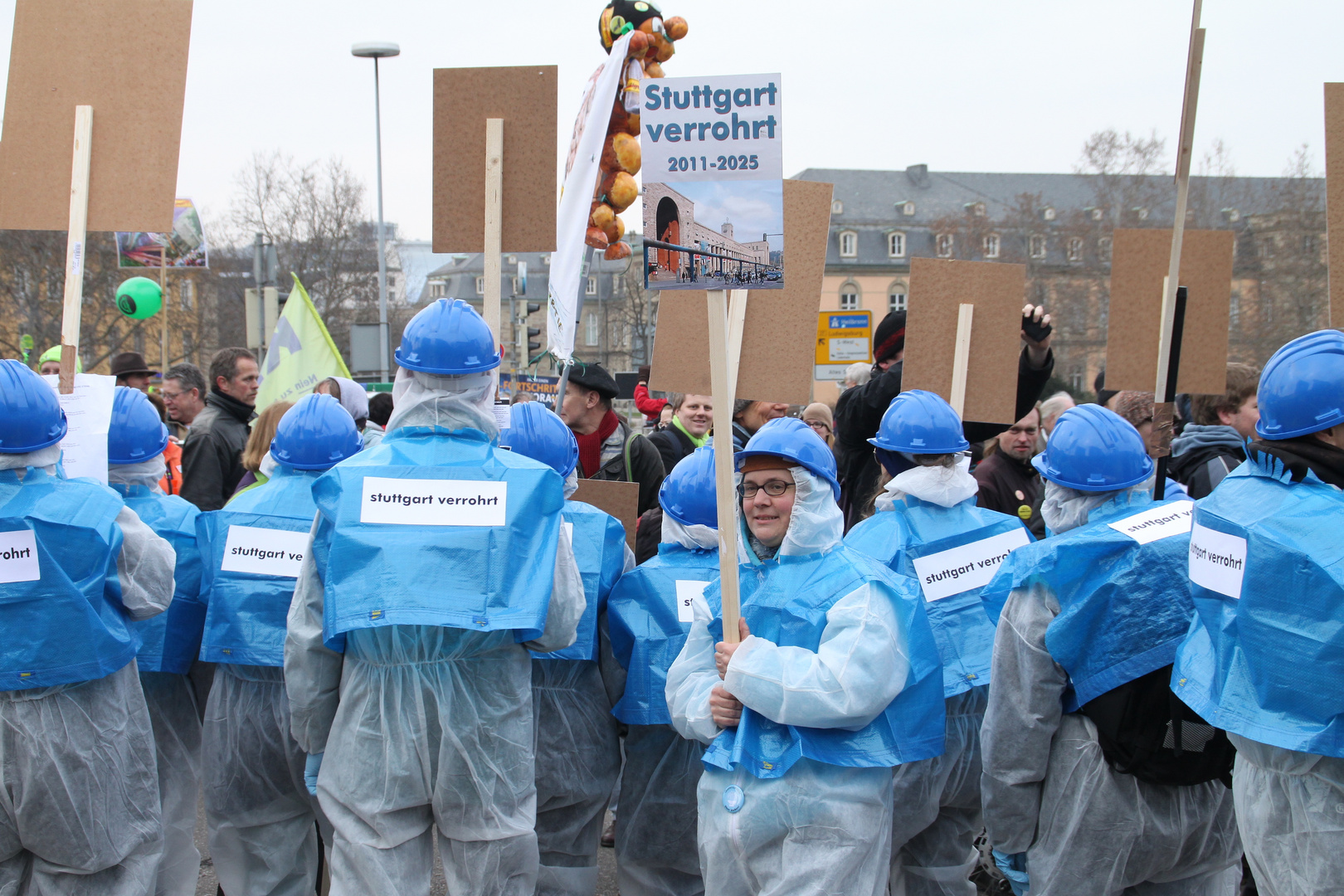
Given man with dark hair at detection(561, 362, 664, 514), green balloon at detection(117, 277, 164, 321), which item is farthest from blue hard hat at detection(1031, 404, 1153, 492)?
green balloon at detection(117, 277, 164, 321)

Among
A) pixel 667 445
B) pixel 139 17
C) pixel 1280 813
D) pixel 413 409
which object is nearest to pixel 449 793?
pixel 413 409

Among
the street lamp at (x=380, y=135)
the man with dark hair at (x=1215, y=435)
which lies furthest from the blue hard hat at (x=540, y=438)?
the street lamp at (x=380, y=135)

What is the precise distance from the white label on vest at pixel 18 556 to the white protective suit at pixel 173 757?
95 cm

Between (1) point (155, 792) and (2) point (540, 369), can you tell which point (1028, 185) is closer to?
(2) point (540, 369)

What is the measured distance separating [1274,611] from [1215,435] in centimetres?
319

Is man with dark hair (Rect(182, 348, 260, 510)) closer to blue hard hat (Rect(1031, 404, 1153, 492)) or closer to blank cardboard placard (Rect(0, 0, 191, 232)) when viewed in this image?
blank cardboard placard (Rect(0, 0, 191, 232))

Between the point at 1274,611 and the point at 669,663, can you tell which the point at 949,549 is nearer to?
the point at 669,663

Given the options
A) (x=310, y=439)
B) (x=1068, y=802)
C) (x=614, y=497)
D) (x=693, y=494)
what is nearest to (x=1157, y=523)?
(x=1068, y=802)

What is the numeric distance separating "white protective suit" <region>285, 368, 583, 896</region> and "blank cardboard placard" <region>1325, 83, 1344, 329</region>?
2756 millimetres

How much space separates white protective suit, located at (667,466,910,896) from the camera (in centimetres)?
298

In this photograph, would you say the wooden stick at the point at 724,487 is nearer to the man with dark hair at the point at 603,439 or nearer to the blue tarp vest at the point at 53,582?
the blue tarp vest at the point at 53,582

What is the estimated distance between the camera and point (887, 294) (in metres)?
73.2

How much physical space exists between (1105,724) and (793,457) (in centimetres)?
117

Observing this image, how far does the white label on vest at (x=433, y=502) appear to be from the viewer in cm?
334
